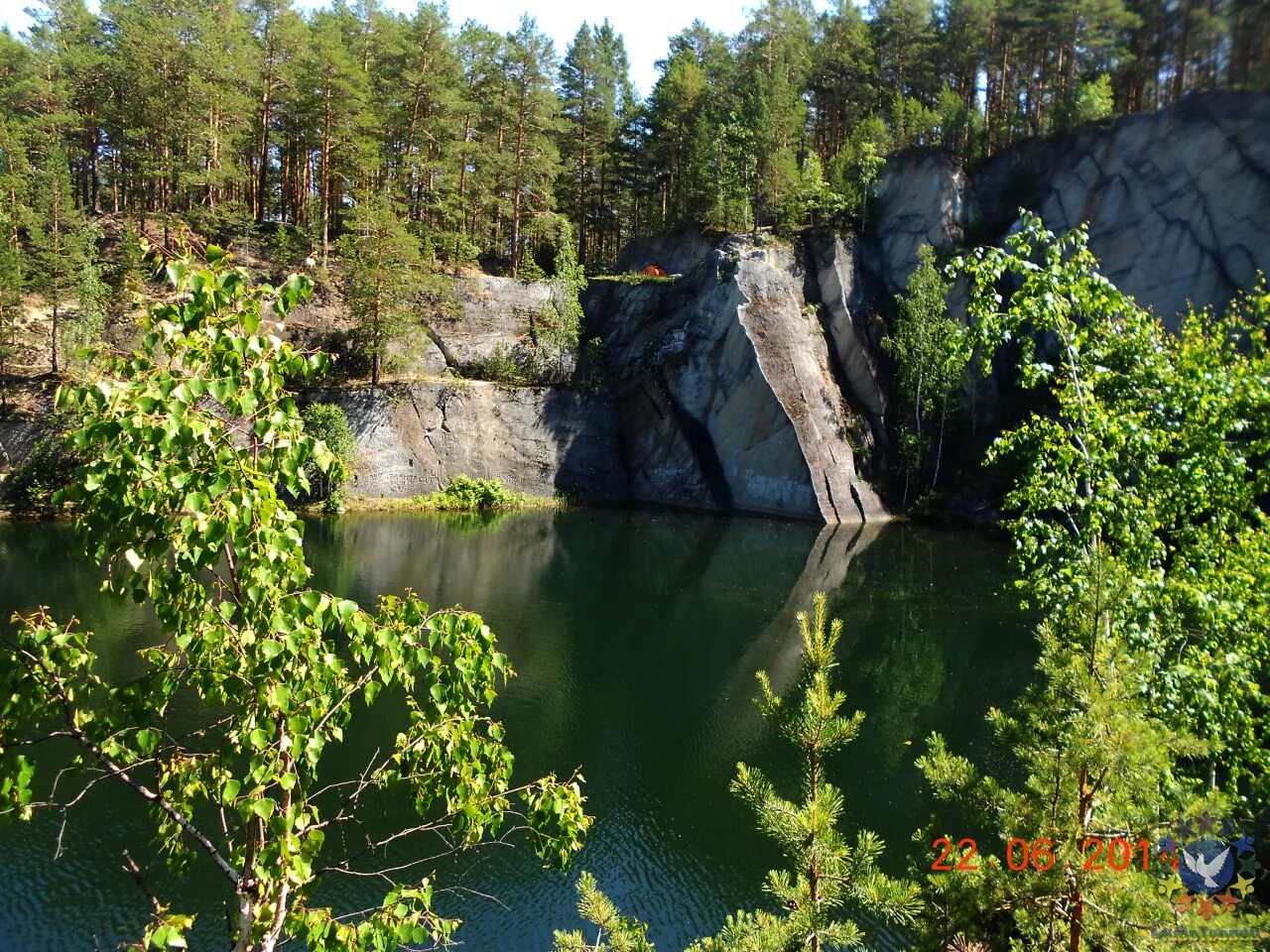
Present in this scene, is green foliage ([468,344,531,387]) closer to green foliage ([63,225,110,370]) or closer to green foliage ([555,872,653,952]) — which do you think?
green foliage ([63,225,110,370])

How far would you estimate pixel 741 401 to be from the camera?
3459cm

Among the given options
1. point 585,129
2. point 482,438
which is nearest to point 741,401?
point 482,438

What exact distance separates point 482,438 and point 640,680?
913 inches

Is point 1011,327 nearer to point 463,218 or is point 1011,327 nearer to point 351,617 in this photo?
point 351,617

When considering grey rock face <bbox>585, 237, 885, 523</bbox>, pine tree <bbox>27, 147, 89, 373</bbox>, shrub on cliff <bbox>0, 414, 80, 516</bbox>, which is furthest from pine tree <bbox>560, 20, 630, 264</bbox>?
shrub on cliff <bbox>0, 414, 80, 516</bbox>

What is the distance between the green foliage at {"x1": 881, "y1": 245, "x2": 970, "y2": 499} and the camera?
33.7 meters

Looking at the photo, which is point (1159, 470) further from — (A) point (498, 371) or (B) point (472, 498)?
(A) point (498, 371)

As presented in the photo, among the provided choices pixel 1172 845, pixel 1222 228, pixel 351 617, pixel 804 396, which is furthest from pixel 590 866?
pixel 1222 228

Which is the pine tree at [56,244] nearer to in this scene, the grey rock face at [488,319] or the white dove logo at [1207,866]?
the grey rock face at [488,319]

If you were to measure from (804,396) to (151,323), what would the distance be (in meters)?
32.8

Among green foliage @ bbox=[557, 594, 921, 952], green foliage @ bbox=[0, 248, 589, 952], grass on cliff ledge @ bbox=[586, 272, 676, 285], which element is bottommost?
green foliage @ bbox=[557, 594, 921, 952]

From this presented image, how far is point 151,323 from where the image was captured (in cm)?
268

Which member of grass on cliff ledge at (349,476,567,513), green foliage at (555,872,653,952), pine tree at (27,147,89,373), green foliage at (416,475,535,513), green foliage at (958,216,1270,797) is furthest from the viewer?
green foliage at (416,475,535,513)

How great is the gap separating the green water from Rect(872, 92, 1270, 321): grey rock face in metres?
13.3
